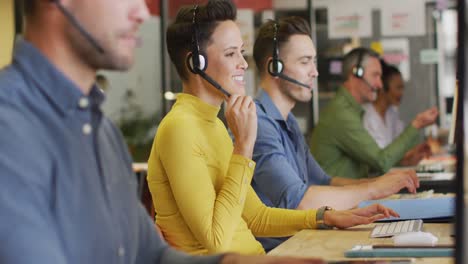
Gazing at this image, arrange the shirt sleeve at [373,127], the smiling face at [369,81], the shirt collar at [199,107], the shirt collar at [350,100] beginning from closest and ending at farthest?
the shirt collar at [199,107] → the shirt collar at [350,100] → the smiling face at [369,81] → the shirt sleeve at [373,127]

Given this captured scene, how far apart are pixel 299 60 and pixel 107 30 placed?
2.07 metres

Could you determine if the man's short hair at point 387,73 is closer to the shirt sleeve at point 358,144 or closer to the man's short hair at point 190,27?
the shirt sleeve at point 358,144

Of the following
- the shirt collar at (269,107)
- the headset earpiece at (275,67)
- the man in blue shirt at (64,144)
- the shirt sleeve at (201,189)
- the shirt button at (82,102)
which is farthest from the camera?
the headset earpiece at (275,67)

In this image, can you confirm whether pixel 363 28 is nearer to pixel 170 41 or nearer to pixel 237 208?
pixel 170 41

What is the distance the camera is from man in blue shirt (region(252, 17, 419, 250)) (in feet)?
9.07

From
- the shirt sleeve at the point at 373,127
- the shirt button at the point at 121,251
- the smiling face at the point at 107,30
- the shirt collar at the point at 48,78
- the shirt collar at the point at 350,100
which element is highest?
the smiling face at the point at 107,30

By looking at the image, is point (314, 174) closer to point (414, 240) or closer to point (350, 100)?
point (350, 100)

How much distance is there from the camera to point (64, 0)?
1241 millimetres

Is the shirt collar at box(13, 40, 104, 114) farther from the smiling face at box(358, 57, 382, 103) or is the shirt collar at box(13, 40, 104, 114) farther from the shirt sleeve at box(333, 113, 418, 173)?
the smiling face at box(358, 57, 382, 103)

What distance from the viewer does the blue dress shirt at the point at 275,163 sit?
8.98 feet

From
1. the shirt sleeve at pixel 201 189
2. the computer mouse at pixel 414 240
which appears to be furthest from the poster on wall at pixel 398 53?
the computer mouse at pixel 414 240

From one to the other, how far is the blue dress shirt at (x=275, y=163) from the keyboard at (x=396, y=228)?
40 cm

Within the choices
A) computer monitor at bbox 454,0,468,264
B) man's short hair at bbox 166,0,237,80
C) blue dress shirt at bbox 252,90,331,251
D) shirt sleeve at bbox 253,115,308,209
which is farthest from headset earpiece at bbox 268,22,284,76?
computer monitor at bbox 454,0,468,264

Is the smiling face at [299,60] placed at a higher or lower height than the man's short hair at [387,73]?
higher
